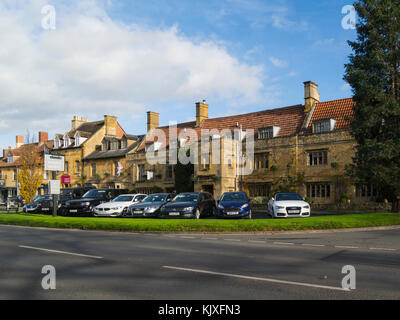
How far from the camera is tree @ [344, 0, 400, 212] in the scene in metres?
21.9

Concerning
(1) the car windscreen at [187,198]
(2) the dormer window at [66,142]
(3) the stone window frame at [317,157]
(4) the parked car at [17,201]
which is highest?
(2) the dormer window at [66,142]

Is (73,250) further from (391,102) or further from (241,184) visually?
(241,184)

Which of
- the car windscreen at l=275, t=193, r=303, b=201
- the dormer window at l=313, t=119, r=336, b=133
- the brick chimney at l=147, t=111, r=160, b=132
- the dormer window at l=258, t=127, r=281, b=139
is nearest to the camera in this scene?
the car windscreen at l=275, t=193, r=303, b=201

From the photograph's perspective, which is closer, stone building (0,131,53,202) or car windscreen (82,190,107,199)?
car windscreen (82,190,107,199)

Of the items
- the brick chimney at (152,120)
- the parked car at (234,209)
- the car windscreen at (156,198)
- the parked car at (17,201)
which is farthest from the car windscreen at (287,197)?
the brick chimney at (152,120)

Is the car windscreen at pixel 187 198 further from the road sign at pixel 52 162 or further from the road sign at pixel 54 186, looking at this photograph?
the road sign at pixel 52 162

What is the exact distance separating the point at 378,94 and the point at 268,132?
1494 centimetres

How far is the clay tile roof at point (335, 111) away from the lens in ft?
108

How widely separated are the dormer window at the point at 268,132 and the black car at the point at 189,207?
15409 millimetres

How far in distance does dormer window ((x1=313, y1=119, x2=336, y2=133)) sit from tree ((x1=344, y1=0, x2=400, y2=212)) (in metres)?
8.55

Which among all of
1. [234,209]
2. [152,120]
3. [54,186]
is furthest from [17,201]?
[234,209]

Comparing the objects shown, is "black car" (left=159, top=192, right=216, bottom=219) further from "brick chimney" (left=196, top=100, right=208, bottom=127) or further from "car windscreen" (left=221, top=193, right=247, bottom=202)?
"brick chimney" (left=196, top=100, right=208, bottom=127)

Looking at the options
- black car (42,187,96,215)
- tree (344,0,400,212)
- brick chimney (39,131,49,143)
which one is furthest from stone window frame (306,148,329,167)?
brick chimney (39,131,49,143)
